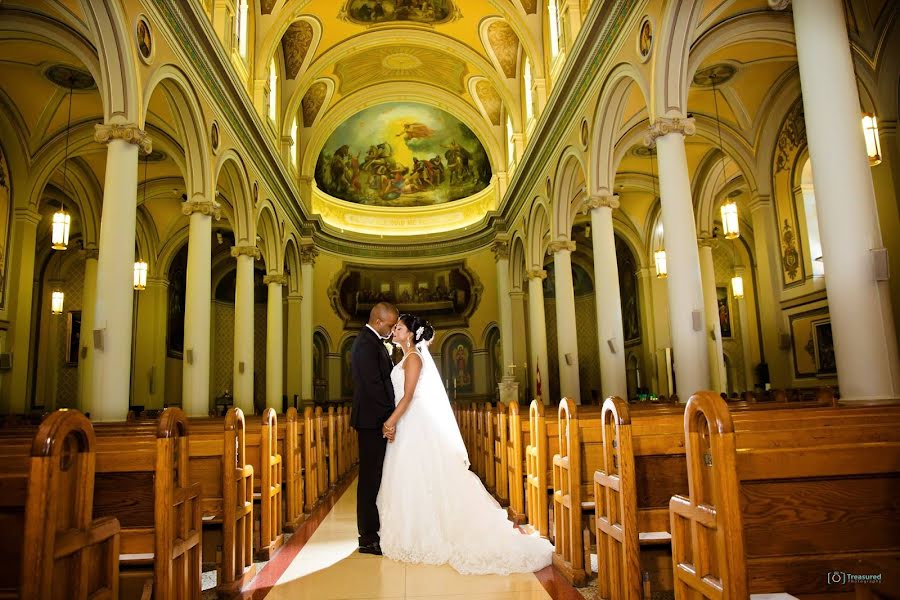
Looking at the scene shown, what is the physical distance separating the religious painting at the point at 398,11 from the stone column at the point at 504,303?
7535 millimetres

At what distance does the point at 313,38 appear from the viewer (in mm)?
18703

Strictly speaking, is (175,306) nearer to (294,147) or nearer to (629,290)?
(294,147)

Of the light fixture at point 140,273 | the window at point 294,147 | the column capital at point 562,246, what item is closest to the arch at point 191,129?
the light fixture at point 140,273

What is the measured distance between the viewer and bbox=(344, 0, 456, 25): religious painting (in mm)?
18328

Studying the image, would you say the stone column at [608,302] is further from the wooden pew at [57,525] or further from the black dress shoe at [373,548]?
the wooden pew at [57,525]

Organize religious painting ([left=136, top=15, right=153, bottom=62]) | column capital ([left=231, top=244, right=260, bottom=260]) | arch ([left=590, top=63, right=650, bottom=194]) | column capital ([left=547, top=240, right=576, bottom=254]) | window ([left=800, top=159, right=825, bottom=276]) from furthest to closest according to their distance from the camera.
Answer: column capital ([left=547, top=240, right=576, bottom=254]) → column capital ([left=231, top=244, right=260, bottom=260]) → window ([left=800, top=159, right=825, bottom=276]) → arch ([left=590, top=63, right=650, bottom=194]) → religious painting ([left=136, top=15, right=153, bottom=62])

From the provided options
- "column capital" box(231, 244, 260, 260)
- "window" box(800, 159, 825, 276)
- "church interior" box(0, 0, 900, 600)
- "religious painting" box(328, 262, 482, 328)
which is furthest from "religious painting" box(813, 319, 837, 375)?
"religious painting" box(328, 262, 482, 328)

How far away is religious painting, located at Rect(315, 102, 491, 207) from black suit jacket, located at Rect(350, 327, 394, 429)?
20263mm

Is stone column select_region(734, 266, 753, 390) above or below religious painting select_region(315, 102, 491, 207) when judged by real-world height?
below

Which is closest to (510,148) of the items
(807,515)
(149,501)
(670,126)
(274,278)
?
(274,278)

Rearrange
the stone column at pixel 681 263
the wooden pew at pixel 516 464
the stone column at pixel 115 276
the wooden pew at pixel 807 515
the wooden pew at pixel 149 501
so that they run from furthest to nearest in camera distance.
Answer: the stone column at pixel 681 263 → the stone column at pixel 115 276 → the wooden pew at pixel 516 464 → the wooden pew at pixel 149 501 → the wooden pew at pixel 807 515

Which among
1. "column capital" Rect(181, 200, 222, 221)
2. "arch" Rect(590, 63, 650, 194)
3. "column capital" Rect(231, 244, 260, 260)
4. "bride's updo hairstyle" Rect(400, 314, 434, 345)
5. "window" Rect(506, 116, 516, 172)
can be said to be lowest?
"bride's updo hairstyle" Rect(400, 314, 434, 345)

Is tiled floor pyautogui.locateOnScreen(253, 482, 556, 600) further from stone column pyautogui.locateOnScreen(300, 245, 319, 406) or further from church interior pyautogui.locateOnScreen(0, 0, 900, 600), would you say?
stone column pyautogui.locateOnScreen(300, 245, 319, 406)

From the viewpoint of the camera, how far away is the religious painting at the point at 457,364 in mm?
24953
